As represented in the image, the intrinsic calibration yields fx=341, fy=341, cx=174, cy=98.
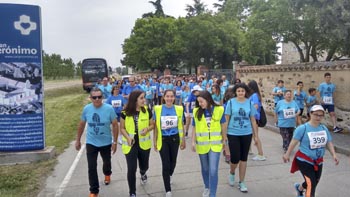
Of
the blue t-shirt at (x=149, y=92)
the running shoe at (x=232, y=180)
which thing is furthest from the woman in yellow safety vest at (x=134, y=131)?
the blue t-shirt at (x=149, y=92)

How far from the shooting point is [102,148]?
207 inches

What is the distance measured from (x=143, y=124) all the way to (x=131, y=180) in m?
0.84

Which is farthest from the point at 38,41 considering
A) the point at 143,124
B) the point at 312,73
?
the point at 312,73

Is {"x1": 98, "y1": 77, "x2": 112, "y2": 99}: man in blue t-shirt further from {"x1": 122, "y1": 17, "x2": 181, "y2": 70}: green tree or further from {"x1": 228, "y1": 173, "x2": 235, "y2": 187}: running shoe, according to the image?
{"x1": 122, "y1": 17, "x2": 181, "y2": 70}: green tree

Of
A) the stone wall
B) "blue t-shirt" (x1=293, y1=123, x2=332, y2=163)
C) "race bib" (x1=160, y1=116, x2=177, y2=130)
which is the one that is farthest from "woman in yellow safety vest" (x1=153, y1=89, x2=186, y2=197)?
the stone wall

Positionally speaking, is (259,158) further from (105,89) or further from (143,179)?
(105,89)

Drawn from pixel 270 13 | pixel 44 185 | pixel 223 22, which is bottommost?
pixel 44 185

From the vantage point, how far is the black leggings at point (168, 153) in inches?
201

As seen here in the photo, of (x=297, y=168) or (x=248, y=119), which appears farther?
(x=248, y=119)

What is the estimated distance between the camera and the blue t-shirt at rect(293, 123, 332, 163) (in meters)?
4.50

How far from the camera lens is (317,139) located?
4.50m

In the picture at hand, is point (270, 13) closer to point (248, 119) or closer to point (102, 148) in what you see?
point (248, 119)

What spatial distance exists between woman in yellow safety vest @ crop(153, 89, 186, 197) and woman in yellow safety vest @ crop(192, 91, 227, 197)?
0.33m

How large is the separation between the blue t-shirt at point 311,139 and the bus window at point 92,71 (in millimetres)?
31521
